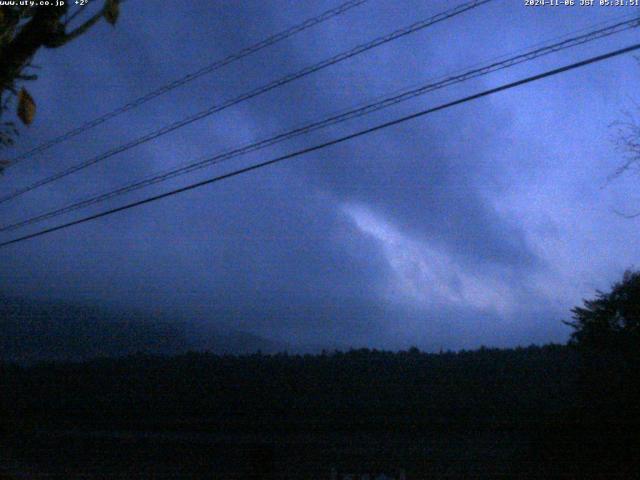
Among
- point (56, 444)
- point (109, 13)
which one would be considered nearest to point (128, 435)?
point (56, 444)

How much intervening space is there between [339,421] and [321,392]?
1.53m

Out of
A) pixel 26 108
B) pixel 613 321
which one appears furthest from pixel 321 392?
pixel 26 108

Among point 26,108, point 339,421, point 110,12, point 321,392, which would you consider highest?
point 110,12

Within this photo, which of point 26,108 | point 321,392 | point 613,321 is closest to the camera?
point 26,108

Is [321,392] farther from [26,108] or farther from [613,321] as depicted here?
[26,108]

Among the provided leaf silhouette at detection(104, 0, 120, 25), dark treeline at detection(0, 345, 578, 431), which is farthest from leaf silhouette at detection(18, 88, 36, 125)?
dark treeline at detection(0, 345, 578, 431)

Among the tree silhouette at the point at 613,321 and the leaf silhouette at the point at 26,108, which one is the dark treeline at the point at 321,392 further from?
the leaf silhouette at the point at 26,108

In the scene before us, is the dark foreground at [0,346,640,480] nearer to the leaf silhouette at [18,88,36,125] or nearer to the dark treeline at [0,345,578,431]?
the dark treeline at [0,345,578,431]

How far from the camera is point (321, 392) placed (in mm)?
15477

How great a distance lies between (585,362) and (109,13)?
10.1 meters

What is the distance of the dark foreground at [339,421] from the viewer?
11484mm

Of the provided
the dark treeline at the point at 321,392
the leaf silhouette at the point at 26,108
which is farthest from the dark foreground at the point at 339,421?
the leaf silhouette at the point at 26,108

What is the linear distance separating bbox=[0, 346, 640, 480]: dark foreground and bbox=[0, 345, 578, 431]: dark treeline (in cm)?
3

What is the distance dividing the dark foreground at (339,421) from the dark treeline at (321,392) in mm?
35
